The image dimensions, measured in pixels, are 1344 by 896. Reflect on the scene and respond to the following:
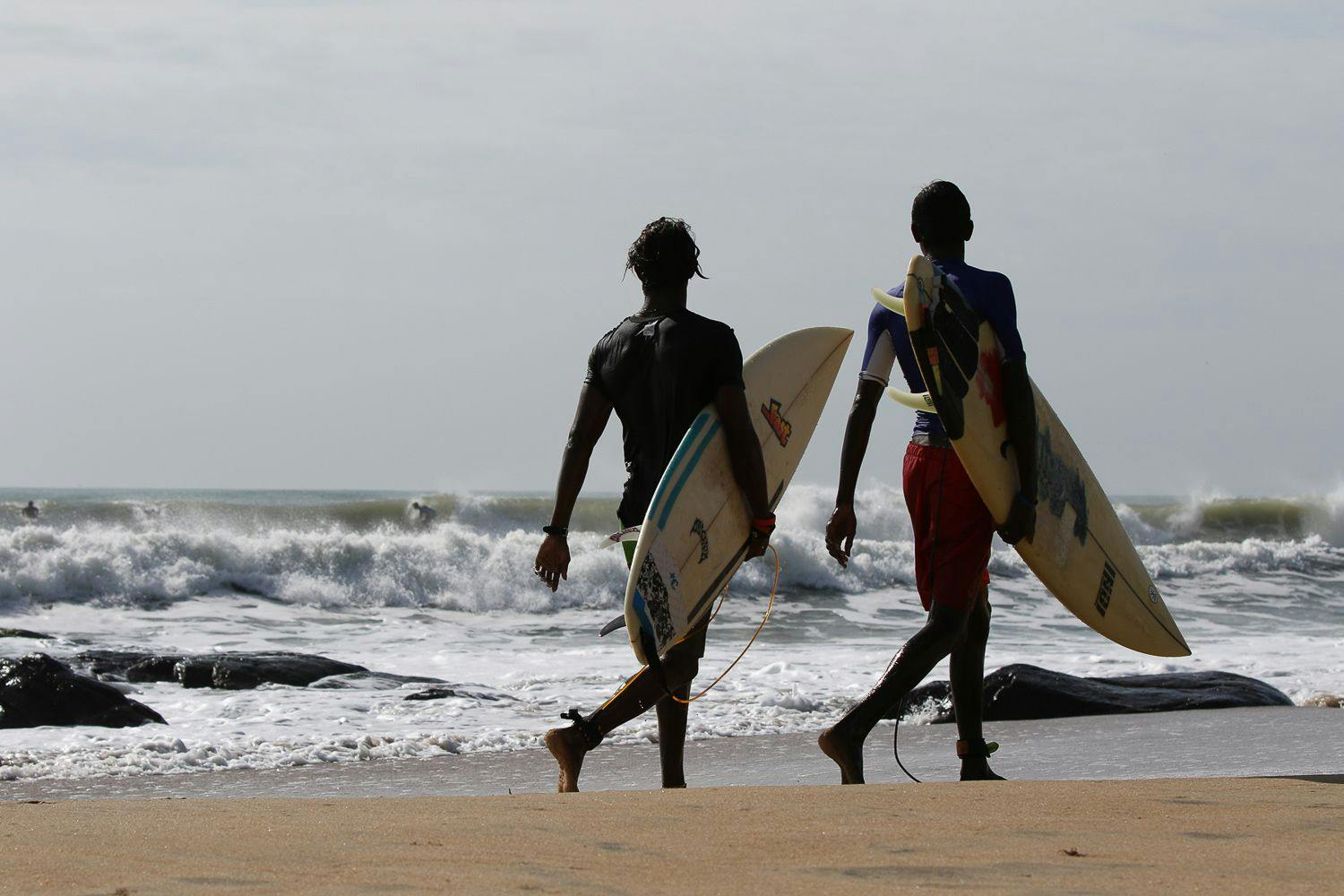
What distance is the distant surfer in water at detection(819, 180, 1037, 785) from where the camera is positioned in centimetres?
371

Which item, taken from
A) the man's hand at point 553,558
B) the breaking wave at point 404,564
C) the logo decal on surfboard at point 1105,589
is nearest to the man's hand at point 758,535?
the man's hand at point 553,558

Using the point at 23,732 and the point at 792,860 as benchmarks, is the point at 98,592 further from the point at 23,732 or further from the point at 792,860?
the point at 792,860

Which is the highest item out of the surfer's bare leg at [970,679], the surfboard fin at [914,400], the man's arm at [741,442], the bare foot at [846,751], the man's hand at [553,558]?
the surfboard fin at [914,400]

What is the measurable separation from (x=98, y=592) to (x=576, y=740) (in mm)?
11698

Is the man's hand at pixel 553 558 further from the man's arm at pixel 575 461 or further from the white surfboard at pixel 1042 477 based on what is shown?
the white surfboard at pixel 1042 477

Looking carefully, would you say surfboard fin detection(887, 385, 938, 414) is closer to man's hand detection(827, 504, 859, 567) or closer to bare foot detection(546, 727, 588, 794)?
man's hand detection(827, 504, 859, 567)

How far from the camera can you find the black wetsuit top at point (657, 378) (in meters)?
3.79

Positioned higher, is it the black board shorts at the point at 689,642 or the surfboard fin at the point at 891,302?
the surfboard fin at the point at 891,302

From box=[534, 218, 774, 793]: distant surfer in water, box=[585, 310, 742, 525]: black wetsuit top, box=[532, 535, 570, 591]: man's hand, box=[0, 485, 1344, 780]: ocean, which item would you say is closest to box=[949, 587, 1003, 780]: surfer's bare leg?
box=[534, 218, 774, 793]: distant surfer in water

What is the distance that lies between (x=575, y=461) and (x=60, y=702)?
12.2ft

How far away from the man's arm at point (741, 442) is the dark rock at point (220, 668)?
4534 millimetres

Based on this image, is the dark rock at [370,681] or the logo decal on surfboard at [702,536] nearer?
the logo decal on surfboard at [702,536]

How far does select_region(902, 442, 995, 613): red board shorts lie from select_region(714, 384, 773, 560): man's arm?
1.38 ft

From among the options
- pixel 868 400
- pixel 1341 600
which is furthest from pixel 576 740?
pixel 1341 600
